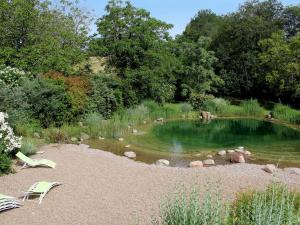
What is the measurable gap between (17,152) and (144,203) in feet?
18.1

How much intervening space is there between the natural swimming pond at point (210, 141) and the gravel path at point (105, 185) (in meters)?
2.09

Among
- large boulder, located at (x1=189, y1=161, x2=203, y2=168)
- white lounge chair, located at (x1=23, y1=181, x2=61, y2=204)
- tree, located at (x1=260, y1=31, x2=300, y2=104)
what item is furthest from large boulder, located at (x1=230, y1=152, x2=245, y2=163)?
tree, located at (x1=260, y1=31, x2=300, y2=104)

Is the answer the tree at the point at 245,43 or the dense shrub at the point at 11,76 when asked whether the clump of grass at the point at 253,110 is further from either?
the dense shrub at the point at 11,76

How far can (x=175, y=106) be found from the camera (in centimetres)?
2512

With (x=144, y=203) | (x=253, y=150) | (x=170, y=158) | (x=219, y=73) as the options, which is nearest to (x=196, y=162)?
(x=170, y=158)

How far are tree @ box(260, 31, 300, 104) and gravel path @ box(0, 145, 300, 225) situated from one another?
566 inches

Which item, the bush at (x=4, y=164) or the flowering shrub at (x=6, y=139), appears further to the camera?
the flowering shrub at (x=6, y=139)

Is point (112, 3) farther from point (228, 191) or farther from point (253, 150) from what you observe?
point (228, 191)

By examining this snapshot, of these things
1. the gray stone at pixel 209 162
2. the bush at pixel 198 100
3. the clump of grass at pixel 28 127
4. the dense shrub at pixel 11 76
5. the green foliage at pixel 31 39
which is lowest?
the gray stone at pixel 209 162

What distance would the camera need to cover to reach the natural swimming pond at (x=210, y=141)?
1486cm

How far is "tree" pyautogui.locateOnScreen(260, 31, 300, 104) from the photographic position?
2514 cm

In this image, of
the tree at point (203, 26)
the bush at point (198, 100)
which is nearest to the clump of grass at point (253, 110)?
the bush at point (198, 100)

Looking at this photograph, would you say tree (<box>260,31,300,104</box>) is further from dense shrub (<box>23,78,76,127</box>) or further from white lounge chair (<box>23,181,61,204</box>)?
white lounge chair (<box>23,181,61,204</box>)

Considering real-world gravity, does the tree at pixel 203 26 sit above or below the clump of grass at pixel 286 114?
above
